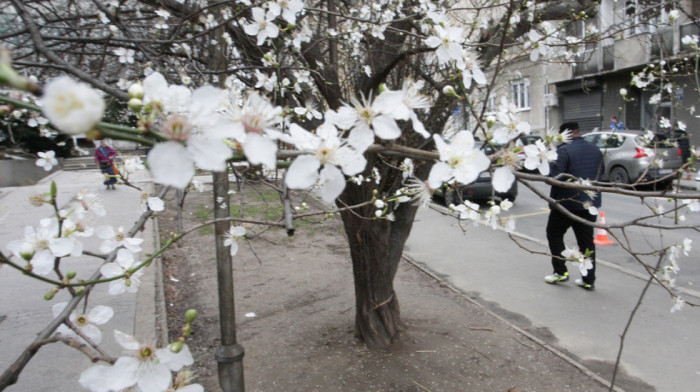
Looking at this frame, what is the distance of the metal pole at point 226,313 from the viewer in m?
2.98

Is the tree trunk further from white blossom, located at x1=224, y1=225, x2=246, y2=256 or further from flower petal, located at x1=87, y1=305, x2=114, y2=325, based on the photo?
flower petal, located at x1=87, y1=305, x2=114, y2=325

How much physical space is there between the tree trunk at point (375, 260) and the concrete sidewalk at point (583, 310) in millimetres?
1210

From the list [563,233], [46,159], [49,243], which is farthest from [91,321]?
[563,233]

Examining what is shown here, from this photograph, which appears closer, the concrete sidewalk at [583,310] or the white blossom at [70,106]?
the white blossom at [70,106]

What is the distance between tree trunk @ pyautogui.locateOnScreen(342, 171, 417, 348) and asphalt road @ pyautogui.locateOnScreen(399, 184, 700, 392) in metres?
0.56

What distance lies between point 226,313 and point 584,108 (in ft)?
73.2

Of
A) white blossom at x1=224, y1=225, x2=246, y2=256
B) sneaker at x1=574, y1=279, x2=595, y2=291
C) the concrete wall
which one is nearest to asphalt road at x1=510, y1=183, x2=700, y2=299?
sneaker at x1=574, y1=279, x2=595, y2=291

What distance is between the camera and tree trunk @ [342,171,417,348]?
4066mm

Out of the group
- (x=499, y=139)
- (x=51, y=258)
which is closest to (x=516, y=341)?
(x=499, y=139)

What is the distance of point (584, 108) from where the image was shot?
70.1 feet

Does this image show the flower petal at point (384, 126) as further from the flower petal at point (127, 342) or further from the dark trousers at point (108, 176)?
the dark trousers at point (108, 176)

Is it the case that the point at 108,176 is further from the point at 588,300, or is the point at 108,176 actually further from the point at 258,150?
the point at 588,300

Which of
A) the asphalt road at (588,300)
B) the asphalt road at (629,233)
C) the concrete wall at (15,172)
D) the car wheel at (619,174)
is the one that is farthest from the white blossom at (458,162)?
the concrete wall at (15,172)

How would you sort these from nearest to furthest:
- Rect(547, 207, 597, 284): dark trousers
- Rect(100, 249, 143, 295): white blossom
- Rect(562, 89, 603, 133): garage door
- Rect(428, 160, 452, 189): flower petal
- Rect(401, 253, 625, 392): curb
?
1. Rect(428, 160, 452, 189): flower petal
2. Rect(100, 249, 143, 295): white blossom
3. Rect(401, 253, 625, 392): curb
4. Rect(547, 207, 597, 284): dark trousers
5. Rect(562, 89, 603, 133): garage door
